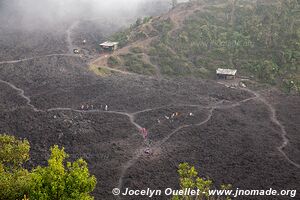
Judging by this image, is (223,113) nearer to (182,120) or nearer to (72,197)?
(182,120)

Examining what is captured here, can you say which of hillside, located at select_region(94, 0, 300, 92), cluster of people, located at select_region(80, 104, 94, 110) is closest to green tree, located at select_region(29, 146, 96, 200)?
cluster of people, located at select_region(80, 104, 94, 110)

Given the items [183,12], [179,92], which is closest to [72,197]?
[179,92]

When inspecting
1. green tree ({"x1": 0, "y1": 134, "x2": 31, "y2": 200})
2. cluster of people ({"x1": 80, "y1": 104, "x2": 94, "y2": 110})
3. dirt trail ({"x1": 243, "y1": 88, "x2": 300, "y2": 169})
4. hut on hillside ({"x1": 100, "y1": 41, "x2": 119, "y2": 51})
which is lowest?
dirt trail ({"x1": 243, "y1": 88, "x2": 300, "y2": 169})

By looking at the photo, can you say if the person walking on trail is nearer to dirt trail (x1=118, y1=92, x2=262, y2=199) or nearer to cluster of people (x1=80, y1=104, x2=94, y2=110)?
dirt trail (x1=118, y1=92, x2=262, y2=199)

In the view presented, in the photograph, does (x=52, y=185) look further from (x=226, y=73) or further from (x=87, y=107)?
(x=226, y=73)

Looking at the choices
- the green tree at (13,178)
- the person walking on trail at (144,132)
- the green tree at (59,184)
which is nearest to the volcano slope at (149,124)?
the person walking on trail at (144,132)

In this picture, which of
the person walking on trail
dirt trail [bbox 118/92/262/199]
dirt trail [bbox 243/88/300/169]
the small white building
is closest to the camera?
dirt trail [bbox 118/92/262/199]
